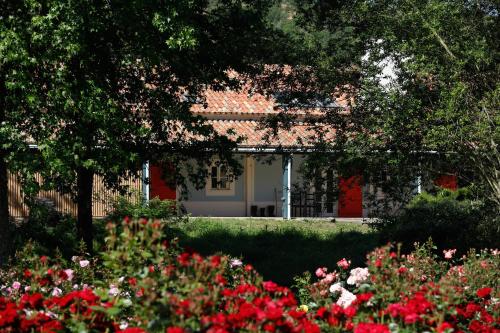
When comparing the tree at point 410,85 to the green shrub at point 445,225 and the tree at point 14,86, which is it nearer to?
the green shrub at point 445,225

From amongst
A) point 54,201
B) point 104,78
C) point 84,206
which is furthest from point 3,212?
point 54,201

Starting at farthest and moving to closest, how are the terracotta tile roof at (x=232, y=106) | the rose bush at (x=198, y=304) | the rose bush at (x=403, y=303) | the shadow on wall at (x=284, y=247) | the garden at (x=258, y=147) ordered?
the terracotta tile roof at (x=232, y=106)
the shadow on wall at (x=284, y=247)
the garden at (x=258, y=147)
the rose bush at (x=403, y=303)
the rose bush at (x=198, y=304)

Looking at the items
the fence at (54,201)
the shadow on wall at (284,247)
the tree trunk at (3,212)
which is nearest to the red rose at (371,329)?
the tree trunk at (3,212)

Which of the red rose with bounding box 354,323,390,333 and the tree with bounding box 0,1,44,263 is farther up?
the tree with bounding box 0,1,44,263

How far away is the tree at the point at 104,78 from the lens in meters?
8.18

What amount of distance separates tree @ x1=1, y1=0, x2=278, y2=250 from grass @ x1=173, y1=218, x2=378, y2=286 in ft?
9.90

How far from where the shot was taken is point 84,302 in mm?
4469

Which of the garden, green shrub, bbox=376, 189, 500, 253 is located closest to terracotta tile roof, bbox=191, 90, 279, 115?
the garden

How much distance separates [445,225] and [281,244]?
13.2 feet

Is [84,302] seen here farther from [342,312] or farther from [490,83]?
[490,83]

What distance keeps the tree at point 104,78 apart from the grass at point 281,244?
3.02 metres

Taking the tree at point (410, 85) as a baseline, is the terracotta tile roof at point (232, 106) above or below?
above

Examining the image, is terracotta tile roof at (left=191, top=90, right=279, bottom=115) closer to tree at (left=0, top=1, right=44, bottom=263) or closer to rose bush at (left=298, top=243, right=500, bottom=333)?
tree at (left=0, top=1, right=44, bottom=263)

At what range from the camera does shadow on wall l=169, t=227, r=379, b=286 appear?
12.4m
